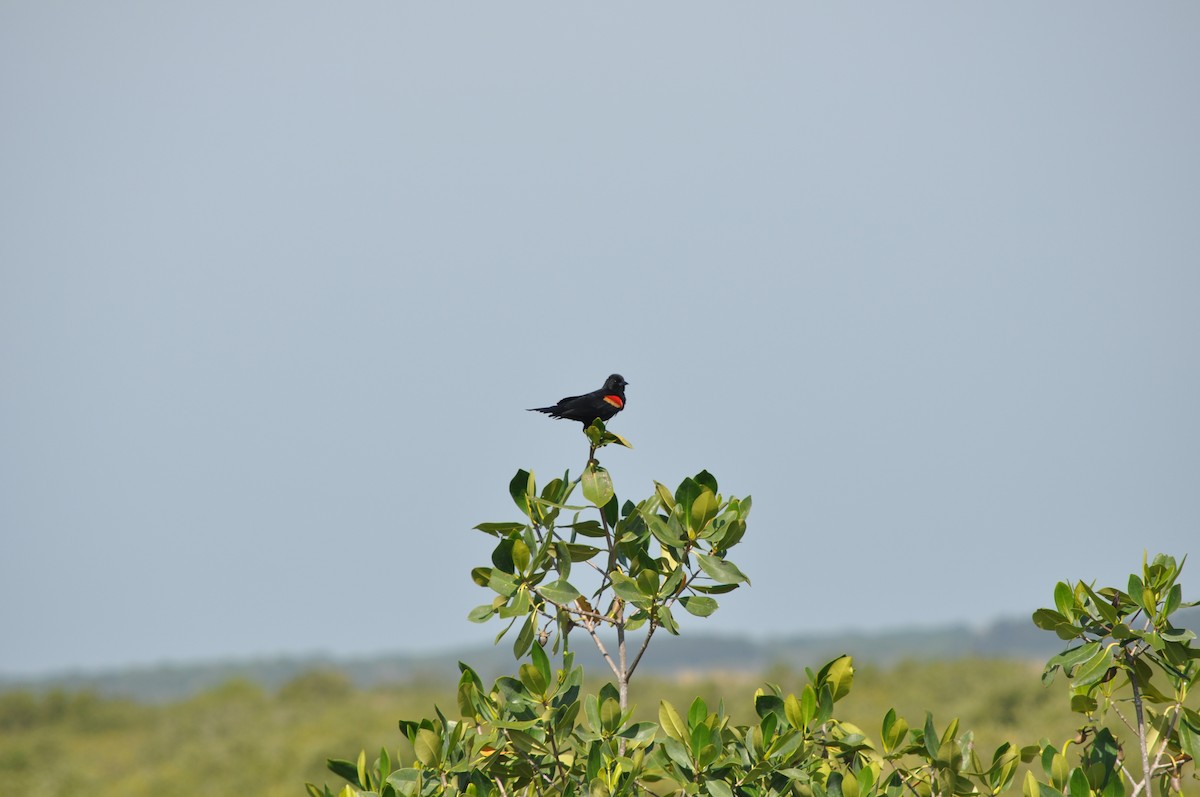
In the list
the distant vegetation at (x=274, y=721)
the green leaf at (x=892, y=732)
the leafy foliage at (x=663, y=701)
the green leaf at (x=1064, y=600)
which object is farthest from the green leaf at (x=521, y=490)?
the distant vegetation at (x=274, y=721)

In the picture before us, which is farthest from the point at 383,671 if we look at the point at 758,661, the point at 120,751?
the point at 120,751

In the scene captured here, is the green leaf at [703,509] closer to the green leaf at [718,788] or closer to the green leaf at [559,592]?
the green leaf at [559,592]

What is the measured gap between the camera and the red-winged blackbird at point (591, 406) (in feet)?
18.9

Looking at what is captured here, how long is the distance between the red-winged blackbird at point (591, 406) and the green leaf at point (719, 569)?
2159mm

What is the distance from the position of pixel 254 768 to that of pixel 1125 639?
23012mm

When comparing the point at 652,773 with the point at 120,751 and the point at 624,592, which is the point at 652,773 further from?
the point at 120,751

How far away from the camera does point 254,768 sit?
945 inches

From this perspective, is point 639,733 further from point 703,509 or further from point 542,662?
point 703,509

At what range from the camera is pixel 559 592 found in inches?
139

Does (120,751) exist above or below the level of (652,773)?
below

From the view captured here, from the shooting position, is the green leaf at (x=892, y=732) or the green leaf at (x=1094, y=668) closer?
the green leaf at (x=1094, y=668)

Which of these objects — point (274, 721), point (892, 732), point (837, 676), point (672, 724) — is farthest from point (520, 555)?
point (274, 721)

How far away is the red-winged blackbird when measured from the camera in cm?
575

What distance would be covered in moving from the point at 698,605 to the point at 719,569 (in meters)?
0.13
